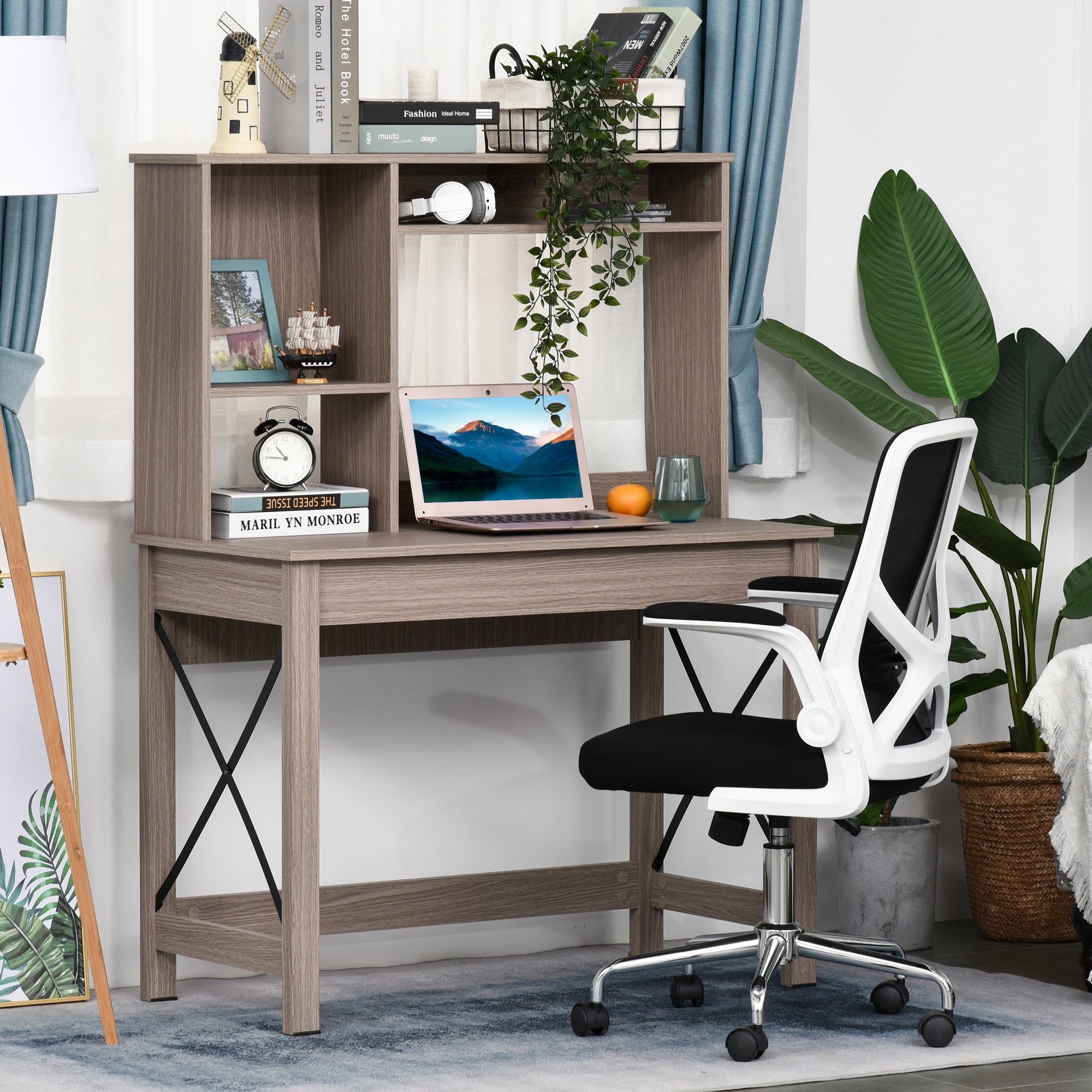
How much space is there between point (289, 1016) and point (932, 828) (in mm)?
1512

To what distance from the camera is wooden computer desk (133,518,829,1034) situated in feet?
10.5

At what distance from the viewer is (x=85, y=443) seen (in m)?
3.60

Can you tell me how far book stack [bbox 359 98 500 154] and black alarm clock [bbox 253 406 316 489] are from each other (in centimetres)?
53

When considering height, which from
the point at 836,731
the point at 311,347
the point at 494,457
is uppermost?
the point at 311,347

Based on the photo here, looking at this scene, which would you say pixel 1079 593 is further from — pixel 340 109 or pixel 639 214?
pixel 340 109

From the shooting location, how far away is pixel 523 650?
404 centimetres

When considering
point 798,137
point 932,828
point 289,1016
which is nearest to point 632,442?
point 798,137

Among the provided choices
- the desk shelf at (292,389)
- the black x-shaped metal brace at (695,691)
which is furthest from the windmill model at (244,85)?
the black x-shaped metal brace at (695,691)

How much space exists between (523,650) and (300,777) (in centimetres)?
93

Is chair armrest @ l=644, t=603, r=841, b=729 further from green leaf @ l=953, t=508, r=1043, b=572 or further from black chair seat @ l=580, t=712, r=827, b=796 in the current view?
green leaf @ l=953, t=508, r=1043, b=572

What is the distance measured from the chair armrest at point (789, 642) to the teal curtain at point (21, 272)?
1247mm

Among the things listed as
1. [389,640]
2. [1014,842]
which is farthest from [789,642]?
[1014,842]

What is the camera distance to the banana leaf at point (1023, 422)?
4.28 m

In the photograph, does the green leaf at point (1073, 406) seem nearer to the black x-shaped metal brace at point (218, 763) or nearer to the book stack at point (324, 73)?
the book stack at point (324, 73)
